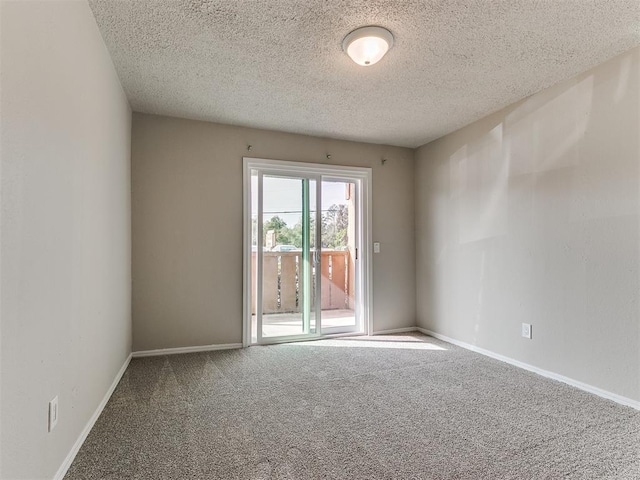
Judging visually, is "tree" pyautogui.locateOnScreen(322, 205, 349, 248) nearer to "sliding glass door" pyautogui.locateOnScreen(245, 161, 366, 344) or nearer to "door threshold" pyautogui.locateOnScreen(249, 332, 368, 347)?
"sliding glass door" pyautogui.locateOnScreen(245, 161, 366, 344)

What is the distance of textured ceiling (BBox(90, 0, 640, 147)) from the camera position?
6.48 ft

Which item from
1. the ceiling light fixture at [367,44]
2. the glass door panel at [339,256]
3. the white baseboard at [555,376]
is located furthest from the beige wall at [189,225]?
the white baseboard at [555,376]

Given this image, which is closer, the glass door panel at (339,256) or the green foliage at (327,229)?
the green foliage at (327,229)

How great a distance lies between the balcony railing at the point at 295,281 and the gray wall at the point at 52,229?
176 centimetres

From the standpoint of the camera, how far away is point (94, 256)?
213cm

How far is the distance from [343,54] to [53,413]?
2.58 m

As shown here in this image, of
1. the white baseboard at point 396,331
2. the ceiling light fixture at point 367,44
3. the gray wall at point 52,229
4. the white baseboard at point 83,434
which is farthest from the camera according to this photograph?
the white baseboard at point 396,331

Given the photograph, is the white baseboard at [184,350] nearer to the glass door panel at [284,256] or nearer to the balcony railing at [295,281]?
the glass door panel at [284,256]

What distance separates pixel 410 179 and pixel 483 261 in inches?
61.2

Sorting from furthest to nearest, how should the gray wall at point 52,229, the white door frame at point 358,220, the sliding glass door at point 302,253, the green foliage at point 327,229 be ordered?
the green foliage at point 327,229
the sliding glass door at point 302,253
the white door frame at point 358,220
the gray wall at point 52,229

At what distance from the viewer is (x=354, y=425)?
6.86ft

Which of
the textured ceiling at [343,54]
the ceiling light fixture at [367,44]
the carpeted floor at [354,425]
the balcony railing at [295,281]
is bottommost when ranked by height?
the carpeted floor at [354,425]

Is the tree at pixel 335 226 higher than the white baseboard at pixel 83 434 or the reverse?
higher

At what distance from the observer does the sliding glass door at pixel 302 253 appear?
153 inches
